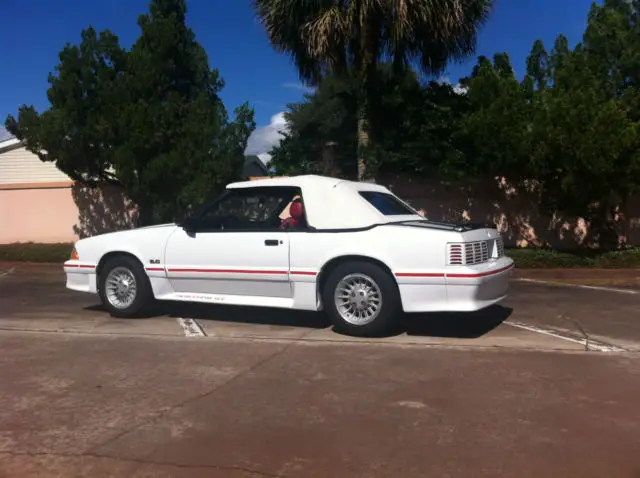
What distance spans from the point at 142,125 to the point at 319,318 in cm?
769

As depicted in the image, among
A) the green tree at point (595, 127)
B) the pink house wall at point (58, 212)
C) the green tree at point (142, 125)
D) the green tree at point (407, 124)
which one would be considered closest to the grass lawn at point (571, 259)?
the green tree at point (595, 127)

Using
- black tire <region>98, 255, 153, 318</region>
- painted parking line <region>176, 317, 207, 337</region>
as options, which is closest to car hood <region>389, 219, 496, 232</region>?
painted parking line <region>176, 317, 207, 337</region>

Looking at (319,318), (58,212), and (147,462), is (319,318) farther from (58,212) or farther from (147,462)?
(58,212)

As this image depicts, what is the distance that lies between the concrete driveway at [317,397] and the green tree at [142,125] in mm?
6372

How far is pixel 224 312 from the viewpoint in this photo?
8.77 metres

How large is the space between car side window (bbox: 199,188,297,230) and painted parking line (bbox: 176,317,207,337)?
1186 millimetres

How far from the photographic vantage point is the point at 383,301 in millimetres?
6789

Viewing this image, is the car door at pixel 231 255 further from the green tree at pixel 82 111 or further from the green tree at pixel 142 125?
the green tree at pixel 82 111

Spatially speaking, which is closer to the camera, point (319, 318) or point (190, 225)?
point (190, 225)

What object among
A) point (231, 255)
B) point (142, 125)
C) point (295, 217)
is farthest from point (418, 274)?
point (142, 125)

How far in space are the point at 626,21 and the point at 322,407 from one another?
12.7 m

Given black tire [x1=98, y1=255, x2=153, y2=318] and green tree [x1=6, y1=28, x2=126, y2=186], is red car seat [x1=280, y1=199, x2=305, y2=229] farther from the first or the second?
green tree [x1=6, y1=28, x2=126, y2=186]

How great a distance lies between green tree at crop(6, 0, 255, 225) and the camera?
14086 mm

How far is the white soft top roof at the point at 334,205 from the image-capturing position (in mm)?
7227
